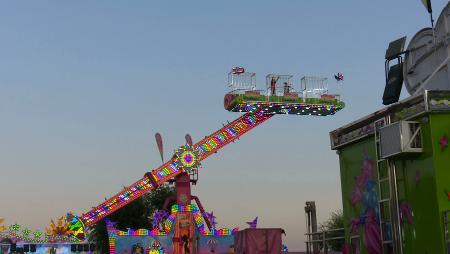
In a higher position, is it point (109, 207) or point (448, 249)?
point (109, 207)

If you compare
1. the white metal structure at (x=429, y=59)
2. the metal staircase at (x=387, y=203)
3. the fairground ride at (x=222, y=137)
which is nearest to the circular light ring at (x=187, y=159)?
the fairground ride at (x=222, y=137)

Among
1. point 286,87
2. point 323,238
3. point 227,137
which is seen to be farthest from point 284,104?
point 323,238

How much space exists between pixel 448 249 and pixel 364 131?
9.55 ft

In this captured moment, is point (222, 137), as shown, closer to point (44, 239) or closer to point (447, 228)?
point (44, 239)

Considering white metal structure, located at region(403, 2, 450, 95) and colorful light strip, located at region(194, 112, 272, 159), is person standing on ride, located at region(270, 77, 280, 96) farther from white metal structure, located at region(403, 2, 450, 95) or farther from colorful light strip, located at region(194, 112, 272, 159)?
white metal structure, located at region(403, 2, 450, 95)

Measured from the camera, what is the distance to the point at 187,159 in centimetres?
4944

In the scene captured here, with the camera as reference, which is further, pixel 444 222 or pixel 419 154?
pixel 419 154

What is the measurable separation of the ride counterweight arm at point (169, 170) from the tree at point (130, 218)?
14197mm

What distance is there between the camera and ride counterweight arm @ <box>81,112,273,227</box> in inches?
1919

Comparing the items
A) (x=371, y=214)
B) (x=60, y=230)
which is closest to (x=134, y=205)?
(x=60, y=230)

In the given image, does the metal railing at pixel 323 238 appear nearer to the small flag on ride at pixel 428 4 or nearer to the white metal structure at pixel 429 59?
the white metal structure at pixel 429 59

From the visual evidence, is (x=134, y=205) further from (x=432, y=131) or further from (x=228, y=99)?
(x=432, y=131)

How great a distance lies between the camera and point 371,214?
10484 millimetres

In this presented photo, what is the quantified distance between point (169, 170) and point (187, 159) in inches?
65.5
